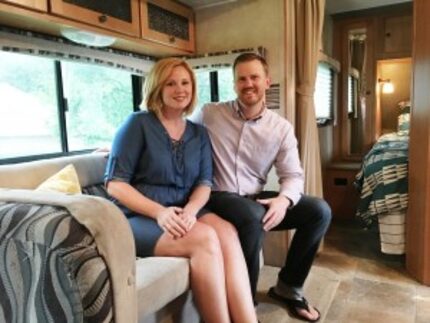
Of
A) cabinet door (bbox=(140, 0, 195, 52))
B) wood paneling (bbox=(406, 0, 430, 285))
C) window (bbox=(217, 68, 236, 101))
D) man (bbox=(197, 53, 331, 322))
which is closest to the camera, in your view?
man (bbox=(197, 53, 331, 322))

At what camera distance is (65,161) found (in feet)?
5.84

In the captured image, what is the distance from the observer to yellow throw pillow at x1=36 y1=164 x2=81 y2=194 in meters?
1.52

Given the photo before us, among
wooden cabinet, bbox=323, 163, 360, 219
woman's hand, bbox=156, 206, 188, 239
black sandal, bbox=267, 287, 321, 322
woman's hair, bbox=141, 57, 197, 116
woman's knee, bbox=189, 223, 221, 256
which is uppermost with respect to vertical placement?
woman's hair, bbox=141, 57, 197, 116

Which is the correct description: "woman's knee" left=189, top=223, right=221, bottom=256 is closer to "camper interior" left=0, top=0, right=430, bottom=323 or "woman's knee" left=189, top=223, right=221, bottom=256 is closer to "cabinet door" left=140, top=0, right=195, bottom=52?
"camper interior" left=0, top=0, right=430, bottom=323

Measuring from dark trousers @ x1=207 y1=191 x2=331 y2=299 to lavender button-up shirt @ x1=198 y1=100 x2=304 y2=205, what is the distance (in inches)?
3.4

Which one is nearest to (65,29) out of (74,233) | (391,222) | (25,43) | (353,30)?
(25,43)

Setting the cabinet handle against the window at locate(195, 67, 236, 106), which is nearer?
the cabinet handle

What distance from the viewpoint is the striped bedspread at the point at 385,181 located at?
230 centimetres

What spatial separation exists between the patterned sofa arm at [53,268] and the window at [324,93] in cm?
272

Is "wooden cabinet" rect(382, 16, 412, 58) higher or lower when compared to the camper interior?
higher

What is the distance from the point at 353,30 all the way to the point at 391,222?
79.3 inches

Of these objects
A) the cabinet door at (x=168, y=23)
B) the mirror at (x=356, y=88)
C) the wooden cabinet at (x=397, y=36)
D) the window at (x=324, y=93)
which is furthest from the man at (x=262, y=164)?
the wooden cabinet at (x=397, y=36)

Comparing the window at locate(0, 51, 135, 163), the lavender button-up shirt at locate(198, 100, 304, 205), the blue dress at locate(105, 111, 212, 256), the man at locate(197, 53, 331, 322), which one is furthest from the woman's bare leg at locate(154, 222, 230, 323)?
the window at locate(0, 51, 135, 163)

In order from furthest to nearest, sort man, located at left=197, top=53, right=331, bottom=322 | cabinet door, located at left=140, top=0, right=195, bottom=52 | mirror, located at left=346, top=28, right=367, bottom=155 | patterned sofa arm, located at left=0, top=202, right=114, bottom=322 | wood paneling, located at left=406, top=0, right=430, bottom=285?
mirror, located at left=346, top=28, right=367, bottom=155 → cabinet door, located at left=140, top=0, right=195, bottom=52 → wood paneling, located at left=406, top=0, right=430, bottom=285 → man, located at left=197, top=53, right=331, bottom=322 → patterned sofa arm, located at left=0, top=202, right=114, bottom=322
